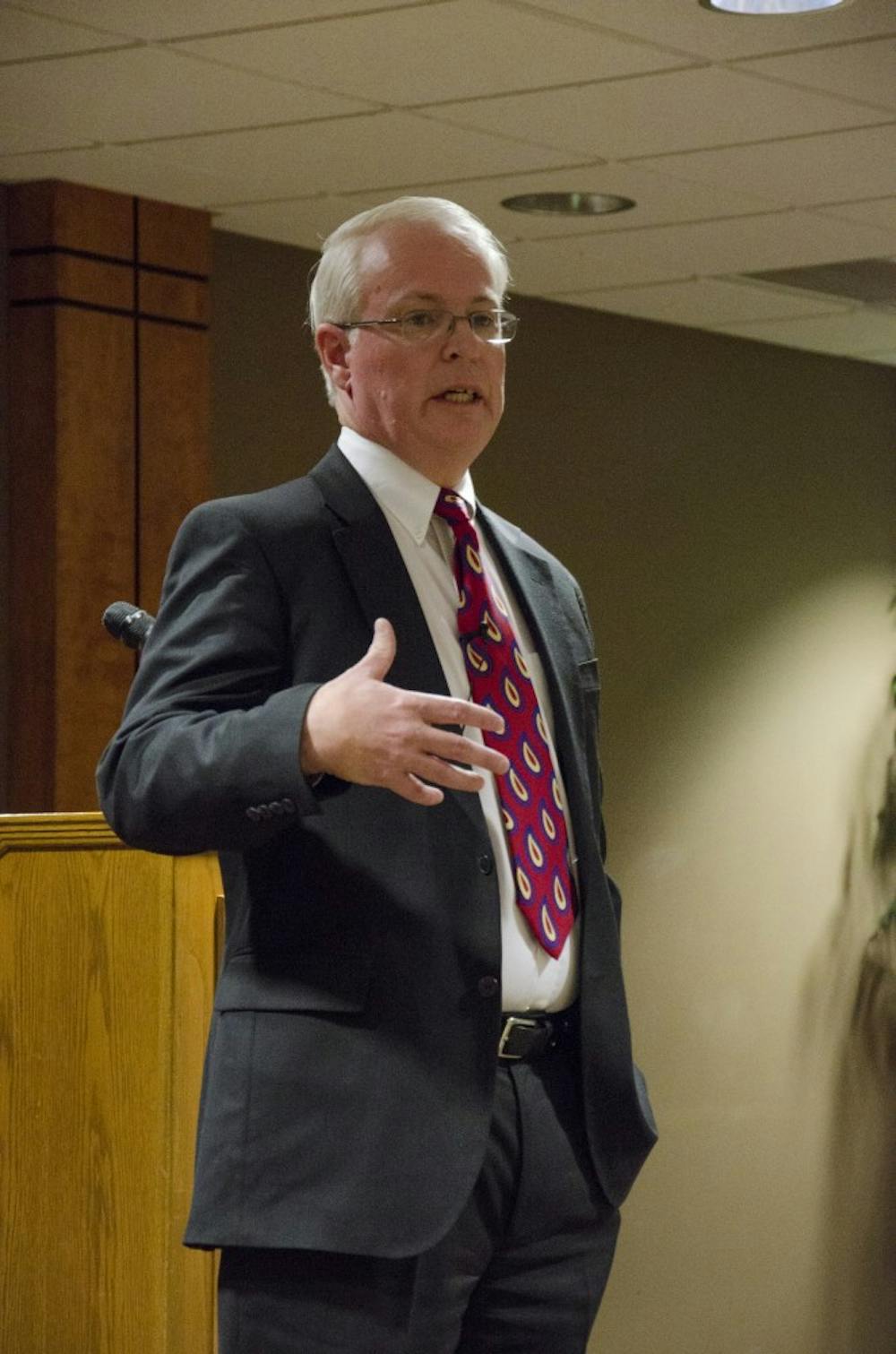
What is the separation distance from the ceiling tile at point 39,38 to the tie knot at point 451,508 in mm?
1651

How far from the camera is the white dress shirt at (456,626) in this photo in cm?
194

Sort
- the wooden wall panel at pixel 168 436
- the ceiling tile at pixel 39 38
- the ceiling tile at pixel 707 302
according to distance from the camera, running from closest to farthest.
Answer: the ceiling tile at pixel 39 38
the wooden wall panel at pixel 168 436
the ceiling tile at pixel 707 302

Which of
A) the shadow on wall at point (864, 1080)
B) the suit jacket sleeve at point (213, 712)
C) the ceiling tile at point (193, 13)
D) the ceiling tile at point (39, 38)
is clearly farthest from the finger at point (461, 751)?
the shadow on wall at point (864, 1080)

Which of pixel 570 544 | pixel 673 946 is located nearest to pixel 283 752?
pixel 570 544

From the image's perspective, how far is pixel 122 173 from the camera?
4.35 metres

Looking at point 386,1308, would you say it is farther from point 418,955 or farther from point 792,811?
point 792,811

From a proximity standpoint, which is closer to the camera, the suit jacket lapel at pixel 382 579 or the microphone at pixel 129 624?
the suit jacket lapel at pixel 382 579

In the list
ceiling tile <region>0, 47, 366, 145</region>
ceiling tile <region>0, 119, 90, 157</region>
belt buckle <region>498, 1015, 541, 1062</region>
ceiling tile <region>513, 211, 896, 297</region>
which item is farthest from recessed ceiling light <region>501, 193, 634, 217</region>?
belt buckle <region>498, 1015, 541, 1062</region>

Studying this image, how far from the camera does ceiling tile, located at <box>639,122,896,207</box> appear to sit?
4188 mm

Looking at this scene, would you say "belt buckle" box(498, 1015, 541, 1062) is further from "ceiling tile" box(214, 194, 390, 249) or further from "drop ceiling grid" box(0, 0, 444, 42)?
"ceiling tile" box(214, 194, 390, 249)

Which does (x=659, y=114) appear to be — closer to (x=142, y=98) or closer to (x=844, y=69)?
(x=844, y=69)

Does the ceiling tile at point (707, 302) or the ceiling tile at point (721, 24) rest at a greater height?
the ceiling tile at point (707, 302)

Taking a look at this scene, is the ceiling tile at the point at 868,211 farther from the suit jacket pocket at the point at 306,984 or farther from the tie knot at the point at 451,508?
the suit jacket pocket at the point at 306,984

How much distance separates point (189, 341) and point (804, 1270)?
11.3 ft
